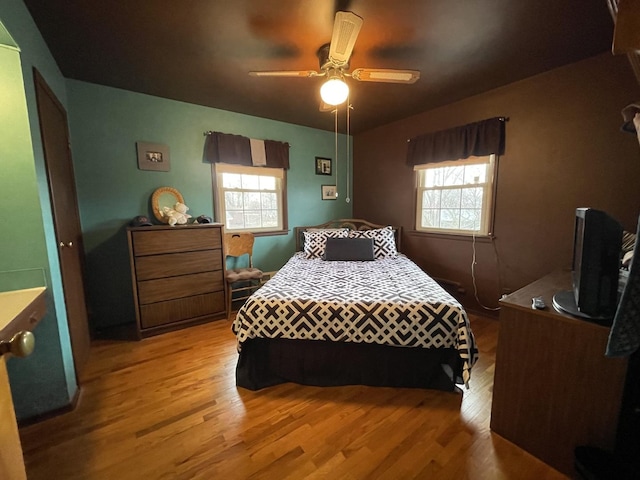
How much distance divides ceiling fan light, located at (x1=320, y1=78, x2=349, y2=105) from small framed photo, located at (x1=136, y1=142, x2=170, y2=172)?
1.92 meters

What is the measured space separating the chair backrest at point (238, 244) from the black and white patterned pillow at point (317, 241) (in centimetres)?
69

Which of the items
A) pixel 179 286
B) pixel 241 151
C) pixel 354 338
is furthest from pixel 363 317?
pixel 241 151

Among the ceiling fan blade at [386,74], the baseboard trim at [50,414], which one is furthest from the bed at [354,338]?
the ceiling fan blade at [386,74]

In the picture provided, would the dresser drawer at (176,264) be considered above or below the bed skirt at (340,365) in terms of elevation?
above

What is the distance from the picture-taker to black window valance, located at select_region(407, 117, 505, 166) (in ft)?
8.46

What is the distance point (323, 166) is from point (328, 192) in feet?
1.30

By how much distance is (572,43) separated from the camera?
1817 millimetres

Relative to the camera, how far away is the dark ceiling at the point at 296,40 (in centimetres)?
149

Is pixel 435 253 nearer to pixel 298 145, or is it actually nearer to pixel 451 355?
pixel 451 355

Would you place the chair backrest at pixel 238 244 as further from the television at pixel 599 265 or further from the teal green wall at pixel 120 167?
the television at pixel 599 265

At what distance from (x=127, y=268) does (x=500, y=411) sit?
3.29 metres

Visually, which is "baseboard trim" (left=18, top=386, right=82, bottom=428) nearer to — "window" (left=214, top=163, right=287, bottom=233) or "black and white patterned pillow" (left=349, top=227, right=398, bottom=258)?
"window" (left=214, top=163, right=287, bottom=233)

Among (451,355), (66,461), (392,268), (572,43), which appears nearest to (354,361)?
(451,355)

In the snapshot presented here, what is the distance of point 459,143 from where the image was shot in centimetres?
283
